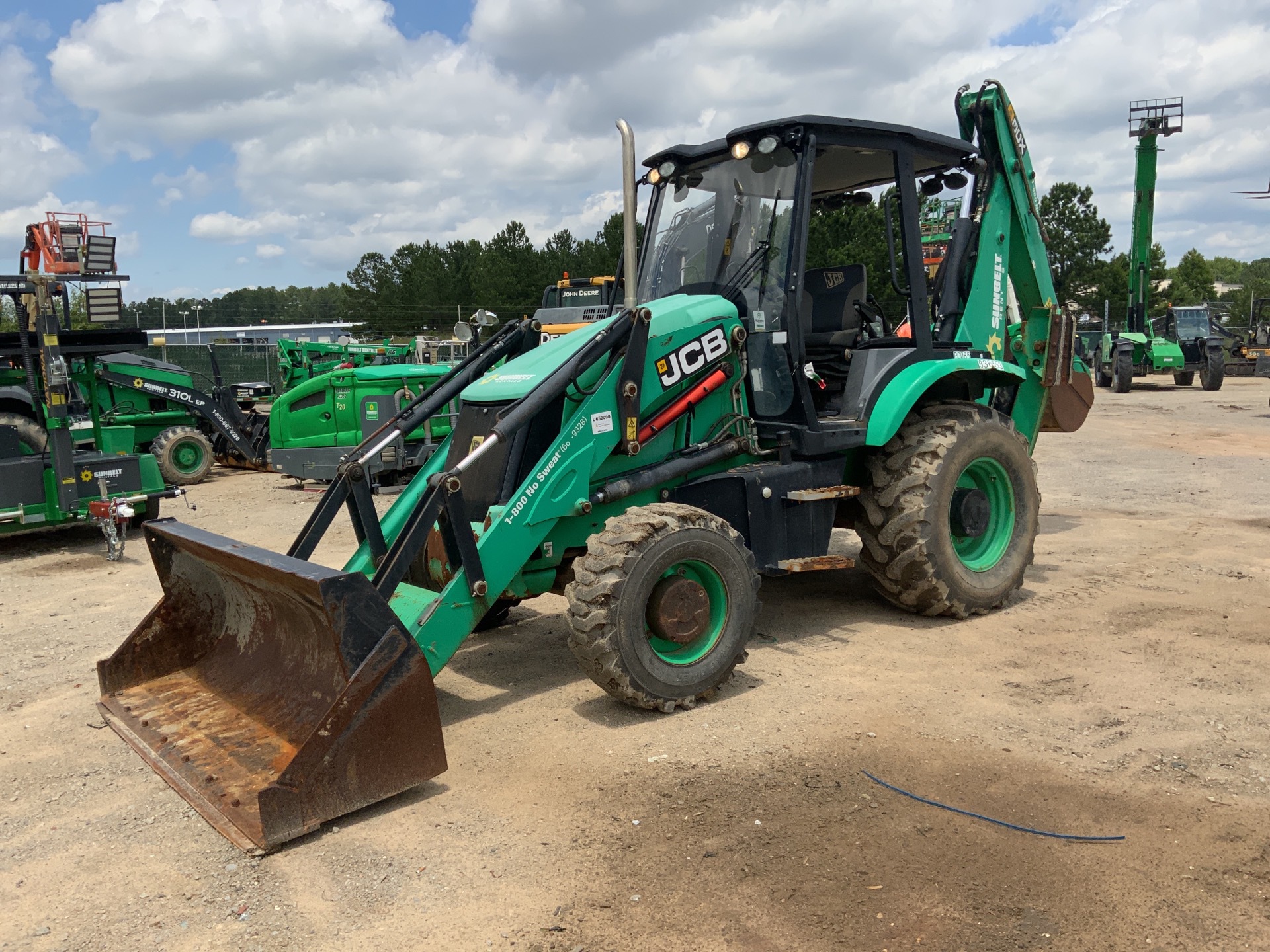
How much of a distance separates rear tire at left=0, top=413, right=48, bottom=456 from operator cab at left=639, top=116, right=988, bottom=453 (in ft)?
26.2

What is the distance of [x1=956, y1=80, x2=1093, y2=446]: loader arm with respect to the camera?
7.14 m

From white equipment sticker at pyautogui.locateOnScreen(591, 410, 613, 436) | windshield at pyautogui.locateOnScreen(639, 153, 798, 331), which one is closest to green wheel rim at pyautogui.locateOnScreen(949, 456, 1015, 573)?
windshield at pyautogui.locateOnScreen(639, 153, 798, 331)

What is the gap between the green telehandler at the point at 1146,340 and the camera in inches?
1065

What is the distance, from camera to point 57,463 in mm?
9750

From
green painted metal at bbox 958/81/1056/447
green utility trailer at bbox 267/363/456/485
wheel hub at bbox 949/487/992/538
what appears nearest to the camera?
wheel hub at bbox 949/487/992/538

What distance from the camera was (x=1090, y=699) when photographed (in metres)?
4.90

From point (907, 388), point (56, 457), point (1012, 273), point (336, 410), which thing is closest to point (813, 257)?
point (907, 388)

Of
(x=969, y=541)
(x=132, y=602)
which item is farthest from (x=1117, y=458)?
(x=132, y=602)

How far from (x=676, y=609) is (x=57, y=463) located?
7.62 m

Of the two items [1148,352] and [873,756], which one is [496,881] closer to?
[873,756]

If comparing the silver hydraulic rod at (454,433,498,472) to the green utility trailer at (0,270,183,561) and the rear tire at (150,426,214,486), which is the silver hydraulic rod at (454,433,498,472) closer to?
the green utility trailer at (0,270,183,561)

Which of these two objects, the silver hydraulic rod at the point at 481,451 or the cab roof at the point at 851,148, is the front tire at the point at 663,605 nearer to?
the silver hydraulic rod at the point at 481,451

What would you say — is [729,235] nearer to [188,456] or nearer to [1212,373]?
[188,456]

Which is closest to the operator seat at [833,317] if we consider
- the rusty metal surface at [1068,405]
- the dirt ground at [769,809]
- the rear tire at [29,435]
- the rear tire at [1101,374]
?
the dirt ground at [769,809]
